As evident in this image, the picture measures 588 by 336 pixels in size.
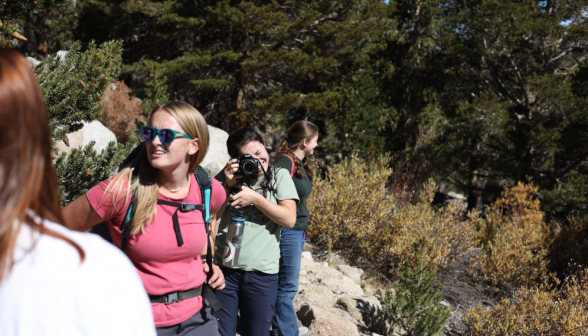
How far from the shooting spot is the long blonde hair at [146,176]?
145 cm

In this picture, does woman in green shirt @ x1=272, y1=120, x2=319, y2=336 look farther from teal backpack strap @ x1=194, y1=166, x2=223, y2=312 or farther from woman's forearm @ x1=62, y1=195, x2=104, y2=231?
woman's forearm @ x1=62, y1=195, x2=104, y2=231

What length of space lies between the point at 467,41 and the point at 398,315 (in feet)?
41.5

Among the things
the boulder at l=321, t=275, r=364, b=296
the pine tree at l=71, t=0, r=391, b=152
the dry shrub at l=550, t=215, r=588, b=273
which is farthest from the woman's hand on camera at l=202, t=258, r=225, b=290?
the pine tree at l=71, t=0, r=391, b=152

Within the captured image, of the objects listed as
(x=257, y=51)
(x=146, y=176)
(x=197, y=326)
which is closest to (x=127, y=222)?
(x=146, y=176)

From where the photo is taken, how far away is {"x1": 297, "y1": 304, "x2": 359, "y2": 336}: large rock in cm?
339

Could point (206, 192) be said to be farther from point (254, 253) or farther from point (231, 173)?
point (254, 253)

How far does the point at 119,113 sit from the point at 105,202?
872 centimetres

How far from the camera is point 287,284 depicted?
2.87 m

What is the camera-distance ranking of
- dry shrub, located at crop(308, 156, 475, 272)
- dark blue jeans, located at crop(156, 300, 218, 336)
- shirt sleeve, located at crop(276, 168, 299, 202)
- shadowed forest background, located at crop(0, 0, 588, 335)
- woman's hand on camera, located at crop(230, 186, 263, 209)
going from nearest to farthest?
1. dark blue jeans, located at crop(156, 300, 218, 336)
2. woman's hand on camera, located at crop(230, 186, 263, 209)
3. shirt sleeve, located at crop(276, 168, 299, 202)
4. dry shrub, located at crop(308, 156, 475, 272)
5. shadowed forest background, located at crop(0, 0, 588, 335)

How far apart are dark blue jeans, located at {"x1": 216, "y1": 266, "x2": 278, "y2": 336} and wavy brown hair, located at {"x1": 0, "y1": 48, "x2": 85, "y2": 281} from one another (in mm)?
1638

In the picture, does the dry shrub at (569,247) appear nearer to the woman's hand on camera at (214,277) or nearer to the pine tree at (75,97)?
the woman's hand on camera at (214,277)

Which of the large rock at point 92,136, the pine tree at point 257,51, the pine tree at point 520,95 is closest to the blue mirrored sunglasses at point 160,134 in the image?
the large rock at point 92,136

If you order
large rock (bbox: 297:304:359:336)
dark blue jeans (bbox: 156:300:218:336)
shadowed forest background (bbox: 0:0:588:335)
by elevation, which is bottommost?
large rock (bbox: 297:304:359:336)

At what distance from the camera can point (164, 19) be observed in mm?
11344
